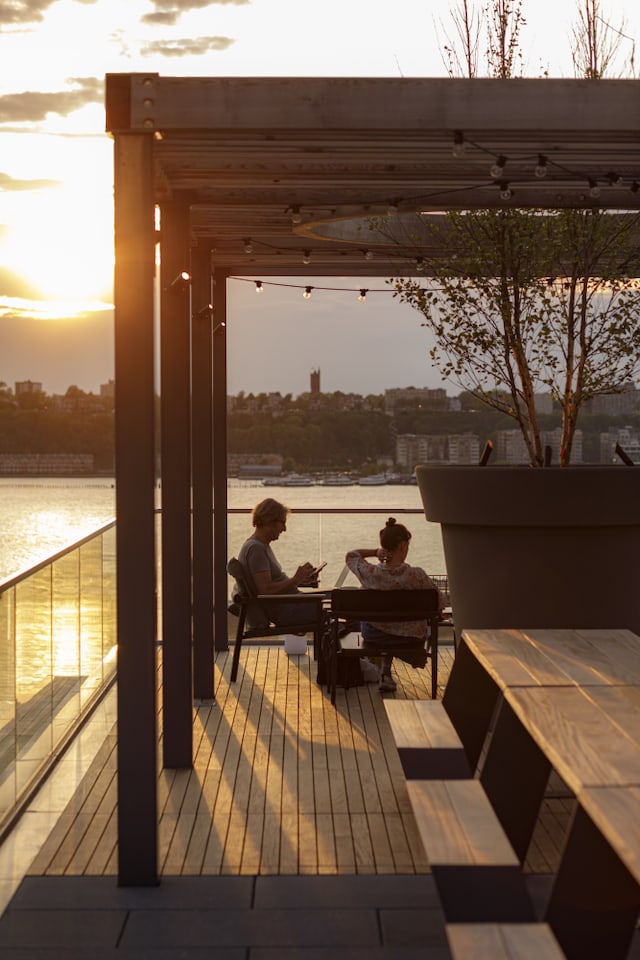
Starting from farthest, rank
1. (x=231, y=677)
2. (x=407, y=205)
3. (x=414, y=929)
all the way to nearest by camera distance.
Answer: (x=231, y=677) < (x=407, y=205) < (x=414, y=929)

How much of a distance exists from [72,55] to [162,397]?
6113 millimetres

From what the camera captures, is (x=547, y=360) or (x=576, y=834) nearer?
(x=576, y=834)

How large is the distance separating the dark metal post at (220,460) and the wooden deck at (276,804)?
1.29m

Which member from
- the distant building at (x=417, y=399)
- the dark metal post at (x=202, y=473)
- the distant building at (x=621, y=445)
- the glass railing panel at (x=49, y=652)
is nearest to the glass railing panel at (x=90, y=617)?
the glass railing panel at (x=49, y=652)

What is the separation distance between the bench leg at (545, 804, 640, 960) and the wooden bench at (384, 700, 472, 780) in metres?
0.59

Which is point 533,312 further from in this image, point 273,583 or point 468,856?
point 468,856

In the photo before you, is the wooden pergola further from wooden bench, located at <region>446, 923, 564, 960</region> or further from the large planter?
wooden bench, located at <region>446, 923, 564, 960</region>

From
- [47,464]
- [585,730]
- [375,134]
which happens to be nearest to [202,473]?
[375,134]

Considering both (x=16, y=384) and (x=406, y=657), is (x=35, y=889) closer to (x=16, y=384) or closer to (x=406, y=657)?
(x=406, y=657)

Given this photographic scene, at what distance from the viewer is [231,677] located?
7117mm

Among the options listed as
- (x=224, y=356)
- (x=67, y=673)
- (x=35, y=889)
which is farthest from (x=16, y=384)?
(x=35, y=889)

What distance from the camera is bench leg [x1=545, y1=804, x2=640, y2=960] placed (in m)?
2.92

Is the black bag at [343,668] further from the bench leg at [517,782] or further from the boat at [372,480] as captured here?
the boat at [372,480]

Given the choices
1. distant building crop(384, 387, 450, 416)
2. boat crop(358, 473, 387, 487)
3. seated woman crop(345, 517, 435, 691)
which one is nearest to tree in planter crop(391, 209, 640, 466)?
seated woman crop(345, 517, 435, 691)
